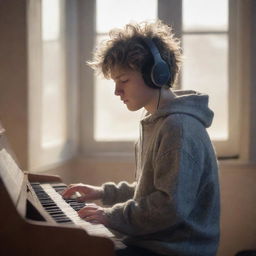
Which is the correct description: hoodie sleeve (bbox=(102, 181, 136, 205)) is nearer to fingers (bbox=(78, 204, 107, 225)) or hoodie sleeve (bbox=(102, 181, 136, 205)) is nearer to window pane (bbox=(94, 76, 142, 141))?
fingers (bbox=(78, 204, 107, 225))

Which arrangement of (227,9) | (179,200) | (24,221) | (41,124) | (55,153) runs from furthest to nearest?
1. (227,9)
2. (55,153)
3. (41,124)
4. (179,200)
5. (24,221)

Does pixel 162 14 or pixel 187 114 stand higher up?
pixel 162 14

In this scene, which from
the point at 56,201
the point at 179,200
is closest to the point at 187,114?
the point at 179,200

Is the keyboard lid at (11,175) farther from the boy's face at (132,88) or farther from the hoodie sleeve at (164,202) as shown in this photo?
the boy's face at (132,88)

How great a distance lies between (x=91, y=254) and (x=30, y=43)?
144 cm

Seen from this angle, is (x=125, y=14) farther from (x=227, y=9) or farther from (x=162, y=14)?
(x=227, y=9)

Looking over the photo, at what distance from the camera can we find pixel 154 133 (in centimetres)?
167

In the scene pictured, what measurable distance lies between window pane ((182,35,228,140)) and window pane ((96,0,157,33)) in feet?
0.96

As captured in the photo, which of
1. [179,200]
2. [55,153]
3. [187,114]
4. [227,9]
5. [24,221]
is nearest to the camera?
[24,221]

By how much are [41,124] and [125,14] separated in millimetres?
895

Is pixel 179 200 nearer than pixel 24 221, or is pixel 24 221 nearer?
pixel 24 221

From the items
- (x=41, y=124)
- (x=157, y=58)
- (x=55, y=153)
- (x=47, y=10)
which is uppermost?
(x=47, y=10)

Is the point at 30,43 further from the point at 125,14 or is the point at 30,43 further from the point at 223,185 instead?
the point at 223,185

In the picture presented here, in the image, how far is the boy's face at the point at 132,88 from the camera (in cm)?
165
